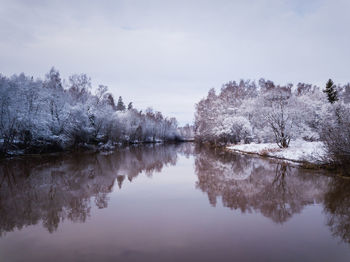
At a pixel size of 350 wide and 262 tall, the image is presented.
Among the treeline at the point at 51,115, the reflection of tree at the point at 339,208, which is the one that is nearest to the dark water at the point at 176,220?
the reflection of tree at the point at 339,208

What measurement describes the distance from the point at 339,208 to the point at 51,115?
29887 millimetres

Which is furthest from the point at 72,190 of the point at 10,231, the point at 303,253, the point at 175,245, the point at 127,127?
the point at 127,127

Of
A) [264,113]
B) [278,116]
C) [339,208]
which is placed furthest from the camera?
[264,113]

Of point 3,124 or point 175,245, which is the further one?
point 3,124

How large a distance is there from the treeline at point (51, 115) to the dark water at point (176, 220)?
1370 cm

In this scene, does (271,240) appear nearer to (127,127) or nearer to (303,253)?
(303,253)

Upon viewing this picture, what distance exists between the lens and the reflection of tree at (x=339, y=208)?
5.75m

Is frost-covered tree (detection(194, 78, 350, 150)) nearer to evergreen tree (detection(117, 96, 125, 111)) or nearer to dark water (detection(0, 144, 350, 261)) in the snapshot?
dark water (detection(0, 144, 350, 261))

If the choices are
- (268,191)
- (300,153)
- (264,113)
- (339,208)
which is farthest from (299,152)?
(339,208)

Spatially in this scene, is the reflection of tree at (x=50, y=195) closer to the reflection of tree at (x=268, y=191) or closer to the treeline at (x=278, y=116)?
the reflection of tree at (x=268, y=191)

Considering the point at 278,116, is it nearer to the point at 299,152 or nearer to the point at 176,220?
the point at 299,152

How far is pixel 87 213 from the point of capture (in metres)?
7.15

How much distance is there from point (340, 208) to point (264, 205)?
242cm

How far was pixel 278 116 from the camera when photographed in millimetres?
24812
